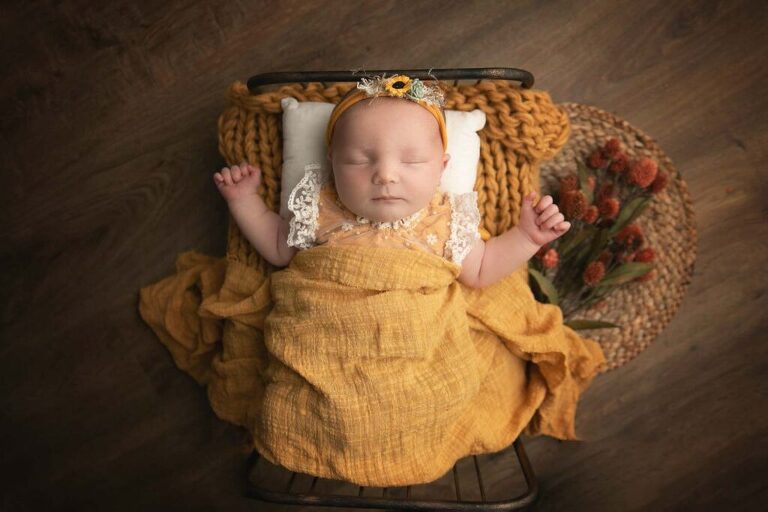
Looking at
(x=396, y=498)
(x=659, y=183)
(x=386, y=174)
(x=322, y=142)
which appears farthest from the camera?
(x=659, y=183)

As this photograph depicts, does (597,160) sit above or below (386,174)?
below

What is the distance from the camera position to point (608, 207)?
1345mm

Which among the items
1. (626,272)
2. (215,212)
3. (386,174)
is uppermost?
(386,174)

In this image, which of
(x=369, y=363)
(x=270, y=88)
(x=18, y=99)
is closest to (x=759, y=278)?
(x=369, y=363)

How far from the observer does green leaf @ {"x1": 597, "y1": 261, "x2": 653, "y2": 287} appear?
1382 mm

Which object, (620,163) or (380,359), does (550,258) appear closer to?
(620,163)

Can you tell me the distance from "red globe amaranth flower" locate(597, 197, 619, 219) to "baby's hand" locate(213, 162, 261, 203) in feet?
3.05

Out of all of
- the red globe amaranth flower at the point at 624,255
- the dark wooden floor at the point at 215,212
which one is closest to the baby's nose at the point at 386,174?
the dark wooden floor at the point at 215,212

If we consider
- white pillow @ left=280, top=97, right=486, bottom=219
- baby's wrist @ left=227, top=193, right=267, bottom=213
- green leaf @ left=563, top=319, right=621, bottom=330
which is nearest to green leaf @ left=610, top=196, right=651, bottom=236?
green leaf @ left=563, top=319, right=621, bottom=330

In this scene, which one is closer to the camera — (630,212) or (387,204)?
(387,204)

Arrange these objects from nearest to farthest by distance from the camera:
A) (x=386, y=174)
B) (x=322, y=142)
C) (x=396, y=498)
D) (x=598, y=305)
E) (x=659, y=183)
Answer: (x=386, y=174)
(x=396, y=498)
(x=322, y=142)
(x=659, y=183)
(x=598, y=305)

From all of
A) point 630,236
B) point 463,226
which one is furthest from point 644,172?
point 463,226

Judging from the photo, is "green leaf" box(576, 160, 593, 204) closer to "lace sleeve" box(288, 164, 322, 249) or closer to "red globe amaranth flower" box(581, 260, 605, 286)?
"red globe amaranth flower" box(581, 260, 605, 286)

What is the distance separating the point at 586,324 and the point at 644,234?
324 mm
